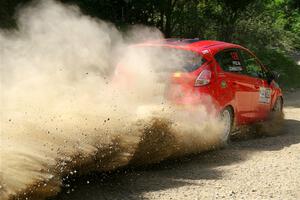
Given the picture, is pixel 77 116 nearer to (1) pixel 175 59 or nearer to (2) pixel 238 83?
(1) pixel 175 59

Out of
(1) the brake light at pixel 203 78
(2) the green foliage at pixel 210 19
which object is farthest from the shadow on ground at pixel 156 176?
(2) the green foliage at pixel 210 19

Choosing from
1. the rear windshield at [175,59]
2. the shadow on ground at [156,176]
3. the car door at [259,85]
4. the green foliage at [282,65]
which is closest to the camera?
the shadow on ground at [156,176]

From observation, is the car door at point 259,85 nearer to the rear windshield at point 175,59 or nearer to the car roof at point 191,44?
the car roof at point 191,44

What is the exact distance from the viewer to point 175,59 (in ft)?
26.7

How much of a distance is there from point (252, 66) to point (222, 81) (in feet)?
6.69

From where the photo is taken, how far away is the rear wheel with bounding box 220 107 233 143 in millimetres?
8402

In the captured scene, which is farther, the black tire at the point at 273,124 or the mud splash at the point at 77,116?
the black tire at the point at 273,124

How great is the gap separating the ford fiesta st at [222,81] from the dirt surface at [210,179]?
30.2 inches

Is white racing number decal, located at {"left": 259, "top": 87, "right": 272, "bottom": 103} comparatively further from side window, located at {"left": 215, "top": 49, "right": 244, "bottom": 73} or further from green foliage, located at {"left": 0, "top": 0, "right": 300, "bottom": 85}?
green foliage, located at {"left": 0, "top": 0, "right": 300, "bottom": 85}

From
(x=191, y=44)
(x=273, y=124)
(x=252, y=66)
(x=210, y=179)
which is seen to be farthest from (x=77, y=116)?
(x=273, y=124)

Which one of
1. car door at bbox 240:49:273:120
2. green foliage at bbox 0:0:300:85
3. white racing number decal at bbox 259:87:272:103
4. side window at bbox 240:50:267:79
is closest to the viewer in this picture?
side window at bbox 240:50:267:79

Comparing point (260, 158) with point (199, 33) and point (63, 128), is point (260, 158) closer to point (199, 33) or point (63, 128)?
point (63, 128)

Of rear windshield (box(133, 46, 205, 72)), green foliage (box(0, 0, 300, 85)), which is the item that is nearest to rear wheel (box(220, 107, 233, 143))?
rear windshield (box(133, 46, 205, 72))

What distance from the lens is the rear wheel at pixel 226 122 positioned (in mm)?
8402
